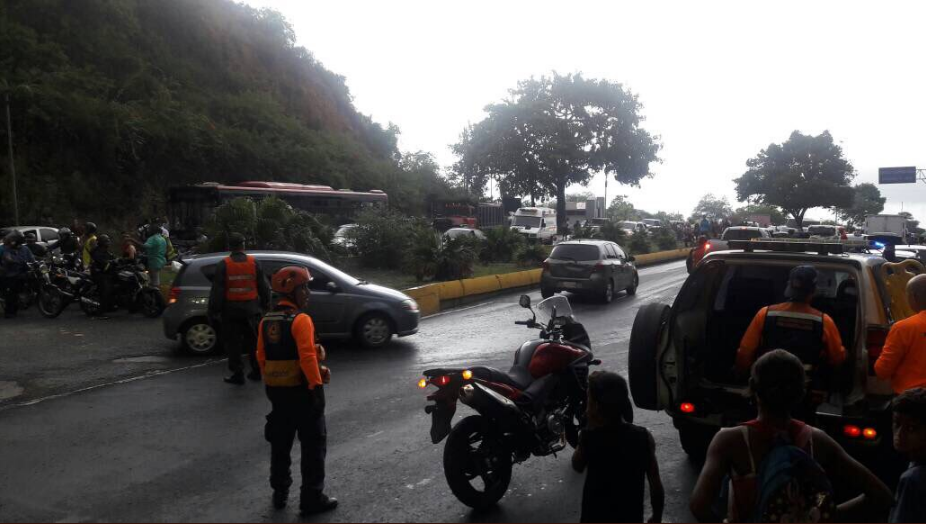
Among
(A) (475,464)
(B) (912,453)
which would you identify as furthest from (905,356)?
(A) (475,464)

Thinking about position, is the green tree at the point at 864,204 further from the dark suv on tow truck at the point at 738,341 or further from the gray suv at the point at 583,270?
the dark suv on tow truck at the point at 738,341

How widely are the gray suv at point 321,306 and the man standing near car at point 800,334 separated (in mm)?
6904

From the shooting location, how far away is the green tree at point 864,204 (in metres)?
116

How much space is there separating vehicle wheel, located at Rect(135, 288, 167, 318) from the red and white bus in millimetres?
12236

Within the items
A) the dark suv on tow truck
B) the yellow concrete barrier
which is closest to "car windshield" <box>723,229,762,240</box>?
the yellow concrete barrier

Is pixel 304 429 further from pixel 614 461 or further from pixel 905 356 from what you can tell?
pixel 905 356

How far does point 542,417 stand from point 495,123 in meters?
42.6

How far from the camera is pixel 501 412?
193 inches

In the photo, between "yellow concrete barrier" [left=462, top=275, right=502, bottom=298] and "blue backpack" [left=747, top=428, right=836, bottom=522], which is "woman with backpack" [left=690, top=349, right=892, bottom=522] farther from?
"yellow concrete barrier" [left=462, top=275, right=502, bottom=298]

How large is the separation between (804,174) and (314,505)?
81.8 metres

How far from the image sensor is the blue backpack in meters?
2.63

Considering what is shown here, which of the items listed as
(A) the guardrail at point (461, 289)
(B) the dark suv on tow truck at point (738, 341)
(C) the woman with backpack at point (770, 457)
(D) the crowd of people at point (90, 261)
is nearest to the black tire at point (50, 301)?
(D) the crowd of people at point (90, 261)

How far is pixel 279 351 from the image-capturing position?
196 inches

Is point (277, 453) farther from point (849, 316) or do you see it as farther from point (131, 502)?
point (849, 316)
